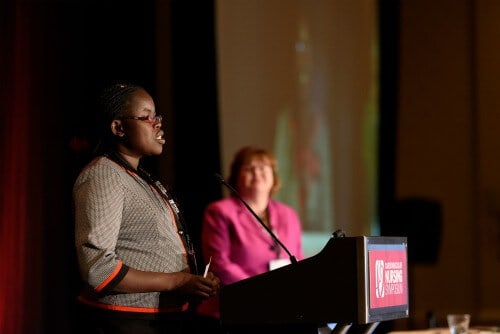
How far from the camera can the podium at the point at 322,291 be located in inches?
77.4

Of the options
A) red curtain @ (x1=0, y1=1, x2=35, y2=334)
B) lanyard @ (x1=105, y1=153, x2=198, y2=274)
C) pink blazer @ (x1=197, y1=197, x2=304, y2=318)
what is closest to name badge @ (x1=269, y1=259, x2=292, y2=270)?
pink blazer @ (x1=197, y1=197, x2=304, y2=318)

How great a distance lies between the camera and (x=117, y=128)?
2230 mm

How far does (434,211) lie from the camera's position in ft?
19.2

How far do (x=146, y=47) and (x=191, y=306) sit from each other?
2374 mm

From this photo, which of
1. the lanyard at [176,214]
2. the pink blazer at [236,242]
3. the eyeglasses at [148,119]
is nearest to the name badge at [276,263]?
the pink blazer at [236,242]

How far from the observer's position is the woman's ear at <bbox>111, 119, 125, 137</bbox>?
223 centimetres

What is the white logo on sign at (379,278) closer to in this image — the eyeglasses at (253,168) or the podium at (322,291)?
the podium at (322,291)

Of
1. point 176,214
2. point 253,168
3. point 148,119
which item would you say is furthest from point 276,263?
point 148,119

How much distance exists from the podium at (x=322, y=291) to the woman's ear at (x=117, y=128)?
52cm

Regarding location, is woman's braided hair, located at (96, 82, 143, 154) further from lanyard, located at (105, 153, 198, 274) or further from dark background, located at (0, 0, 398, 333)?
dark background, located at (0, 0, 398, 333)

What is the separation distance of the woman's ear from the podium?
52 cm

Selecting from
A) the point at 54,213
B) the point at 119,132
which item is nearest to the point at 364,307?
the point at 119,132

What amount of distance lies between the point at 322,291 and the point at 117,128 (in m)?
0.71

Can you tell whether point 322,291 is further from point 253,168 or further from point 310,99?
point 310,99
